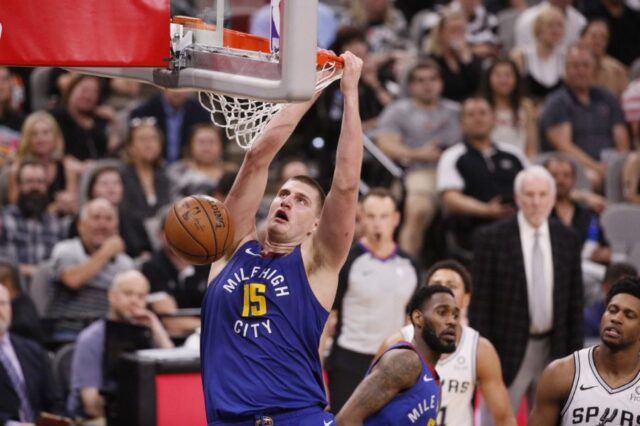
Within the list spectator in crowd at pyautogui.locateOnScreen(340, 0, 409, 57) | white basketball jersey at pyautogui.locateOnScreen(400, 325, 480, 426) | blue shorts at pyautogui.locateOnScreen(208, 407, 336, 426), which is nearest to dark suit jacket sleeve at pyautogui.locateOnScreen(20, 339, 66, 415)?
white basketball jersey at pyautogui.locateOnScreen(400, 325, 480, 426)

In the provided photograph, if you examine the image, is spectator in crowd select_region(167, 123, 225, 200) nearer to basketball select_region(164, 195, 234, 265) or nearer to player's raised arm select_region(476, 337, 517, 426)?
player's raised arm select_region(476, 337, 517, 426)

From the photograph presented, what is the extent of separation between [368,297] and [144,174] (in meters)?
3.47

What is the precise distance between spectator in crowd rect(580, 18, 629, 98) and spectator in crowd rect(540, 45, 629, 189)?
3.48ft

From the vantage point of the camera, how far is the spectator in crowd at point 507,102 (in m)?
13.0

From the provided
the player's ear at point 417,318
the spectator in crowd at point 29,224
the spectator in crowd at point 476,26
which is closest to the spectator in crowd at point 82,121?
the spectator in crowd at point 29,224

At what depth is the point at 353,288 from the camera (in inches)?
371

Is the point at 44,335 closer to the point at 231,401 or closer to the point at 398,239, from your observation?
the point at 398,239

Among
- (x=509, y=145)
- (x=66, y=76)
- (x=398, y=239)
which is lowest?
(x=398, y=239)

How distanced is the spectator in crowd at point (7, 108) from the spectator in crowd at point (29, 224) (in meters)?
1.34

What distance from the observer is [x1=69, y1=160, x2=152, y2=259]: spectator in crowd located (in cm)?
1151

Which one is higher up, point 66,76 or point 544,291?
point 66,76

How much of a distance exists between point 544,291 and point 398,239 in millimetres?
3077

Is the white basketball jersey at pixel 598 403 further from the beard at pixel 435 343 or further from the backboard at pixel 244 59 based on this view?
the backboard at pixel 244 59

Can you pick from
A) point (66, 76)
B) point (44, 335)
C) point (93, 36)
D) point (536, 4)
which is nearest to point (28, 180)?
point (44, 335)
